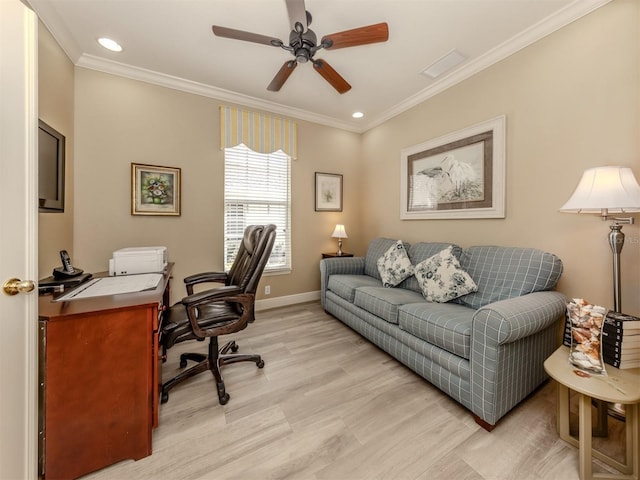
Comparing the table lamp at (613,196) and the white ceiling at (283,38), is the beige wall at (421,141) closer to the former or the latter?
the white ceiling at (283,38)

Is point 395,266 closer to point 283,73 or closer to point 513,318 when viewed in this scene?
point 513,318

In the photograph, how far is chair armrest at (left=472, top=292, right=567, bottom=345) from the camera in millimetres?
1300

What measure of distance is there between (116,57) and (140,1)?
912mm

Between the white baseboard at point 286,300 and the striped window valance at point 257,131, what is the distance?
1999 millimetres

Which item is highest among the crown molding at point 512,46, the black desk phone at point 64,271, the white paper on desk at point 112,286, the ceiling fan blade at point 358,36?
the crown molding at point 512,46

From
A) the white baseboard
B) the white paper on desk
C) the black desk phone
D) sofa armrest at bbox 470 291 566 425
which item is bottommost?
the white baseboard

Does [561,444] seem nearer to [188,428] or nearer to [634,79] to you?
[188,428]

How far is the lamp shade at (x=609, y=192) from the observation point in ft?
4.36

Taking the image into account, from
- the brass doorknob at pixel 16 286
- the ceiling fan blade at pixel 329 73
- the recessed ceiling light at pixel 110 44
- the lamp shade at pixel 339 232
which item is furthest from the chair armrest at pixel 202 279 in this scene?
the recessed ceiling light at pixel 110 44

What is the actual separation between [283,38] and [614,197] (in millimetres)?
2559

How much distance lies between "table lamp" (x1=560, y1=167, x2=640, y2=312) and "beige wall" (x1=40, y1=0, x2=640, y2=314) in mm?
258

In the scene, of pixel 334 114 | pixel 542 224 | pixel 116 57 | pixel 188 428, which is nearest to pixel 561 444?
pixel 542 224

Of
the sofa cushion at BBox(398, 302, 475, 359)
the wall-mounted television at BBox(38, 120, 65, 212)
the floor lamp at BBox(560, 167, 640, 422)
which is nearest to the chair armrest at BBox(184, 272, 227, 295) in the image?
the wall-mounted television at BBox(38, 120, 65, 212)

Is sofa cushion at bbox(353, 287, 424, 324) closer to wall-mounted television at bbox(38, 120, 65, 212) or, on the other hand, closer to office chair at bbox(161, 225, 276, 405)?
office chair at bbox(161, 225, 276, 405)
